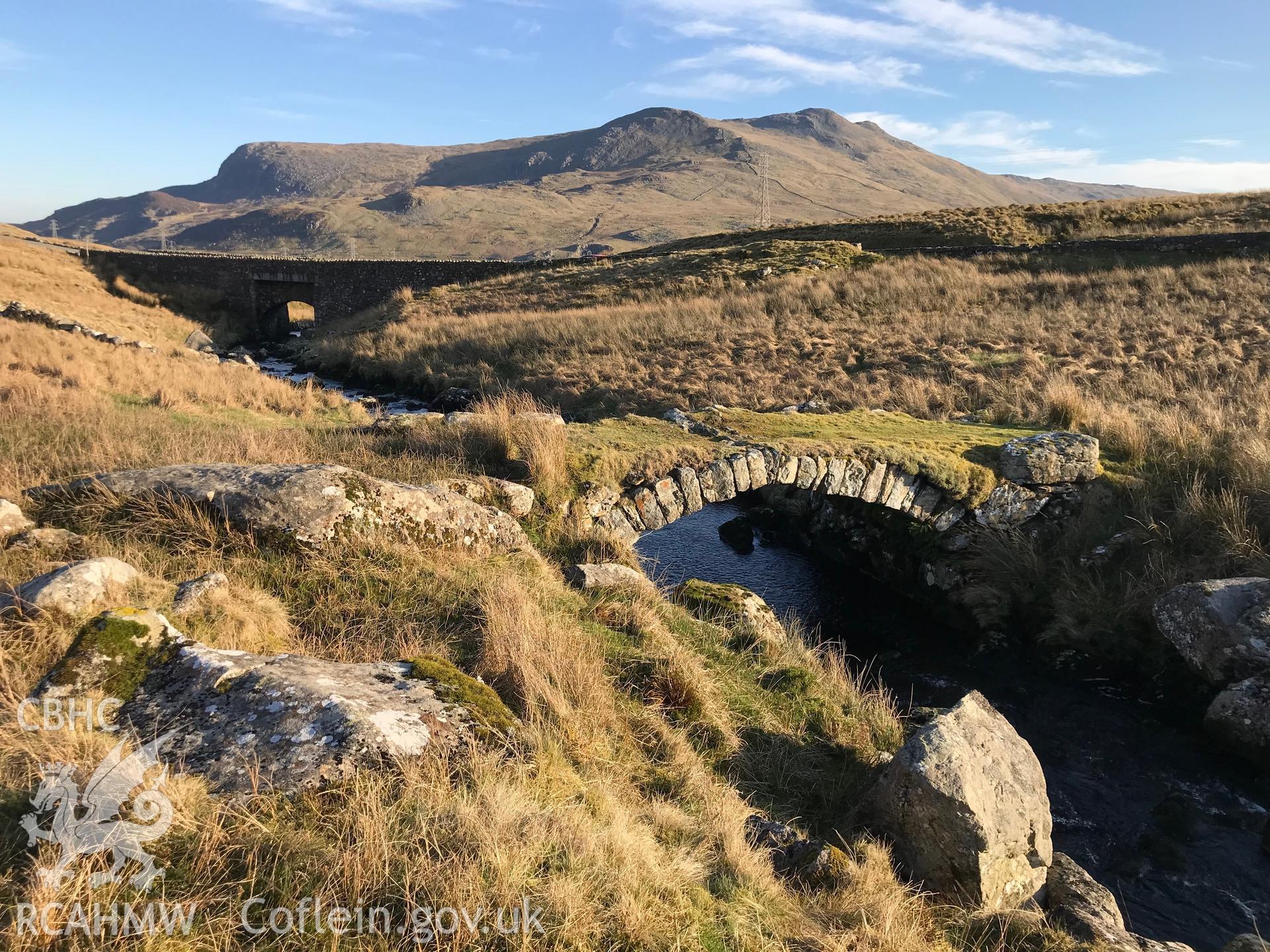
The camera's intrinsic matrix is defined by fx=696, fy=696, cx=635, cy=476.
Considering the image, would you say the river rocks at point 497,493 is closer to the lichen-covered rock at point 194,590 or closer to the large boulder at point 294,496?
the large boulder at point 294,496

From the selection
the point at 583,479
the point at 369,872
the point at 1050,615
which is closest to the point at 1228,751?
the point at 1050,615

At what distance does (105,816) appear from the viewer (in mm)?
2658

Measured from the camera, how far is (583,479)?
870 centimetres

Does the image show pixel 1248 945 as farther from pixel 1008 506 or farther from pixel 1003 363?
pixel 1003 363

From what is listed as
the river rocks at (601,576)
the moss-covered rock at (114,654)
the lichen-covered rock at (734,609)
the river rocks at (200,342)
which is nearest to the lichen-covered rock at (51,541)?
the moss-covered rock at (114,654)

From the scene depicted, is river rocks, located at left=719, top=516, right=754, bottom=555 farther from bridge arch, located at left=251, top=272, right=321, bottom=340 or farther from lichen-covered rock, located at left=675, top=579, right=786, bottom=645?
bridge arch, located at left=251, top=272, right=321, bottom=340

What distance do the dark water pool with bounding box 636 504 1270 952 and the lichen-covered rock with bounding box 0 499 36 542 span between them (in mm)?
8058

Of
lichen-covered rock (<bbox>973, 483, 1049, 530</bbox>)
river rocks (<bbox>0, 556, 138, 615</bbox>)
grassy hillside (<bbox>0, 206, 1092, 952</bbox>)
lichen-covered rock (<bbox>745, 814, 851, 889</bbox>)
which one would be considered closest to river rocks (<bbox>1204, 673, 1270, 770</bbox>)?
lichen-covered rock (<bbox>973, 483, 1049, 530</bbox>)

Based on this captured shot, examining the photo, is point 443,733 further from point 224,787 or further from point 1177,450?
point 1177,450

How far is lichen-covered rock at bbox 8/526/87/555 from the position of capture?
16.6ft

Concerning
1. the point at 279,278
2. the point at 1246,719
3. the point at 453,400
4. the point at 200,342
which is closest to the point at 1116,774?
the point at 1246,719

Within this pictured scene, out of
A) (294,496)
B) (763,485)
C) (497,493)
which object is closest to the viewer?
(294,496)

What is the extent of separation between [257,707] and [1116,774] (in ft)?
27.5

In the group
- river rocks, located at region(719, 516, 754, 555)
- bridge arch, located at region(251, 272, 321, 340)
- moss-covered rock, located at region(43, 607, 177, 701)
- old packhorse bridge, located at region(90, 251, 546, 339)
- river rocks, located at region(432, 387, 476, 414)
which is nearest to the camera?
moss-covered rock, located at region(43, 607, 177, 701)
